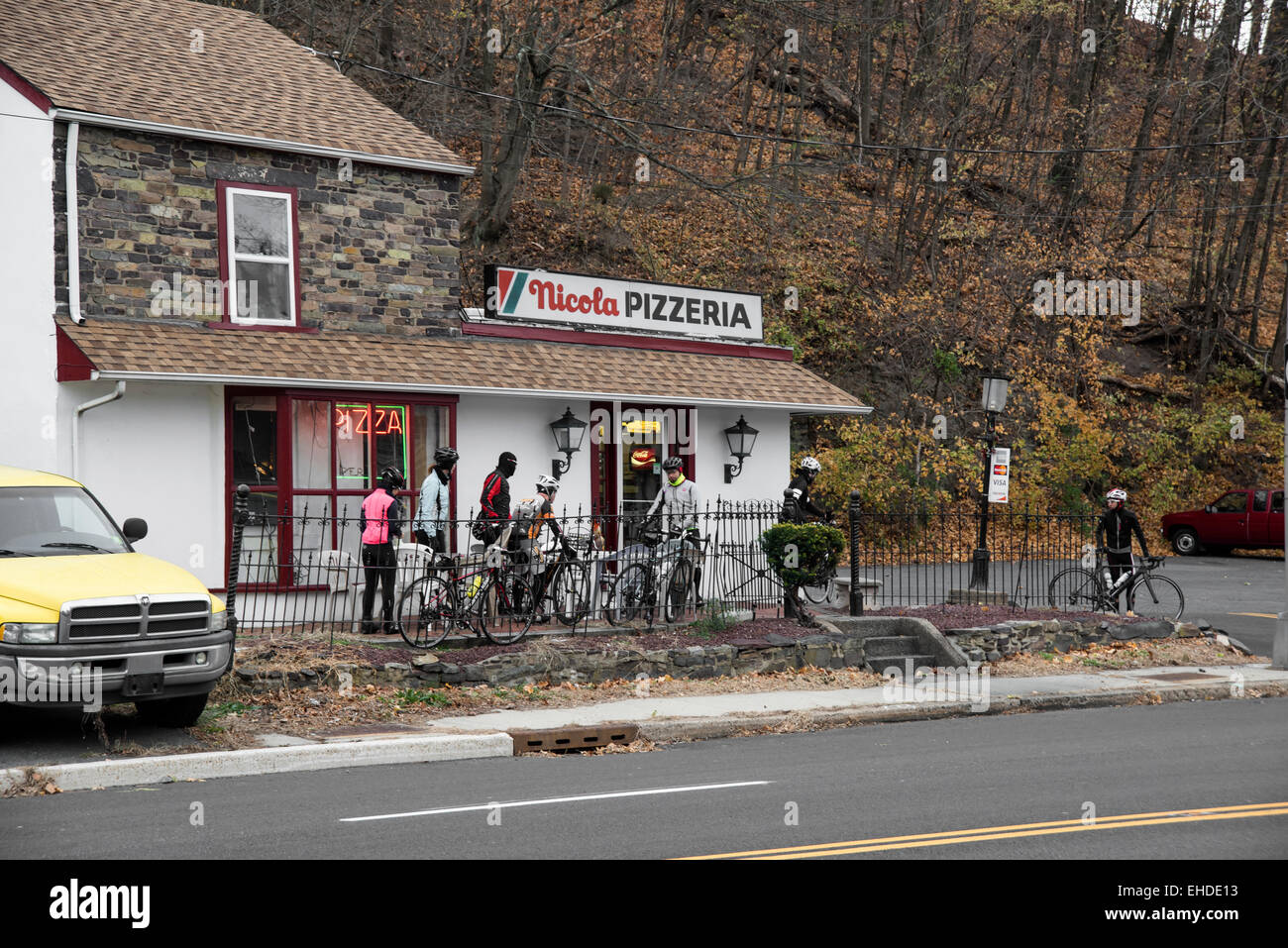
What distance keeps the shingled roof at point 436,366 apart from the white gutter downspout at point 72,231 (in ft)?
0.94

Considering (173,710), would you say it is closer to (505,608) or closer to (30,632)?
(30,632)

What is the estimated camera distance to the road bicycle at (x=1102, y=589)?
60.0ft

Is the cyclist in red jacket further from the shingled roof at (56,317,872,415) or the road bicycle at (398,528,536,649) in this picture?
the shingled roof at (56,317,872,415)

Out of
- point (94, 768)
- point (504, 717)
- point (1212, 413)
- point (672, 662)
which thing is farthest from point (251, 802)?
point (1212, 413)

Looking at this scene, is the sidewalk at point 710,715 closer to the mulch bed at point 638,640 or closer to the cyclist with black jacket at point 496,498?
the mulch bed at point 638,640

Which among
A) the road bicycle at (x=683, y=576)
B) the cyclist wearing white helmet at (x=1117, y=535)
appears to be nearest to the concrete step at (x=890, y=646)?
the road bicycle at (x=683, y=576)

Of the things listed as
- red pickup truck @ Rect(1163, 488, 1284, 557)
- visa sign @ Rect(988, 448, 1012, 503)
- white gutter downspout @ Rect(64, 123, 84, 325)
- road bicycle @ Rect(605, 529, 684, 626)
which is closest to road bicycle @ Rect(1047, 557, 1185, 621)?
visa sign @ Rect(988, 448, 1012, 503)

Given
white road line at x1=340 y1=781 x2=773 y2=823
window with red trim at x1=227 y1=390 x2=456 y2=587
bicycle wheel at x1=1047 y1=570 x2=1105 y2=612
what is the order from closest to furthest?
white road line at x1=340 y1=781 x2=773 y2=823
window with red trim at x1=227 y1=390 x2=456 y2=587
bicycle wheel at x1=1047 y1=570 x2=1105 y2=612

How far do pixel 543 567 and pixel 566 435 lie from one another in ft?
11.7

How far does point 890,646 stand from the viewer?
1525 centimetres

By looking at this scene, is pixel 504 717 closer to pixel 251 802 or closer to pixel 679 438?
pixel 251 802

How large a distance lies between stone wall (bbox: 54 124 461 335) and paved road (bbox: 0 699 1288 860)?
312 inches

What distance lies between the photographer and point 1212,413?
3550 cm

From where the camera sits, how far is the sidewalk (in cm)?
921
